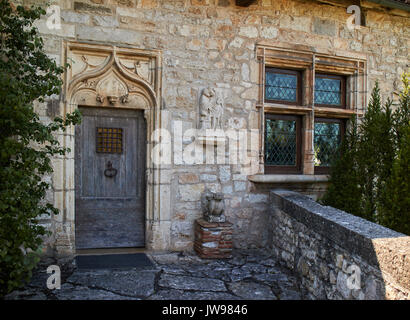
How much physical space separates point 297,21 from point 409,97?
191cm

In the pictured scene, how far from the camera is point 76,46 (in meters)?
4.37

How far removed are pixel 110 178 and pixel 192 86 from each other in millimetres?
1561

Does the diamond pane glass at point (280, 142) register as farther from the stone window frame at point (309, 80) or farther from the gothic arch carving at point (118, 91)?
→ the gothic arch carving at point (118, 91)

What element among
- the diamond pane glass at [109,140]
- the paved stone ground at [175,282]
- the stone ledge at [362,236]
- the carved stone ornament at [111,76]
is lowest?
the paved stone ground at [175,282]

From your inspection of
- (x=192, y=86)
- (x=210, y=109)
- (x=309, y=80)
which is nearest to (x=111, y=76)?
(x=192, y=86)

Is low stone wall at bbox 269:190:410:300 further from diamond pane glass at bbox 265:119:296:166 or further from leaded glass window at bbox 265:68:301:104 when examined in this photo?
leaded glass window at bbox 265:68:301:104

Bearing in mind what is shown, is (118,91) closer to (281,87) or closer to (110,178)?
(110,178)

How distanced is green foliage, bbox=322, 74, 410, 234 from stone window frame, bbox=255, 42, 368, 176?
52 cm

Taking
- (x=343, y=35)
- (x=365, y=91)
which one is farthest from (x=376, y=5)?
(x=365, y=91)

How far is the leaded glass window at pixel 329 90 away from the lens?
5703 millimetres

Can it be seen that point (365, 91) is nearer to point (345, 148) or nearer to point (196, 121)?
point (345, 148)

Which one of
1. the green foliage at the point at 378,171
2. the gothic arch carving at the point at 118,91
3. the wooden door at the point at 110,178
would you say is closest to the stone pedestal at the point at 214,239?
the gothic arch carving at the point at 118,91

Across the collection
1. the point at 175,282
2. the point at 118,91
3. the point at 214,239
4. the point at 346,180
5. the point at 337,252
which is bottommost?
the point at 175,282

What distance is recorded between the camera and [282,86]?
18.1ft
